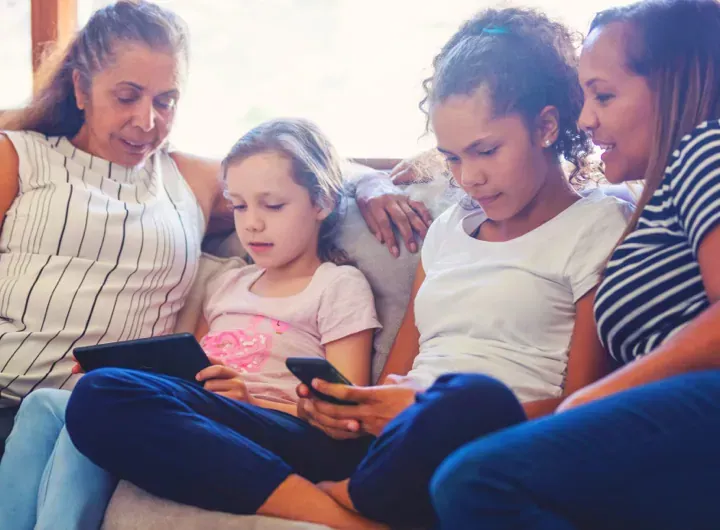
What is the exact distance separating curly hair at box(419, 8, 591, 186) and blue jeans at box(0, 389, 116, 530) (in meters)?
0.77

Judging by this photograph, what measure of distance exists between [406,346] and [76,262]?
0.64 metres

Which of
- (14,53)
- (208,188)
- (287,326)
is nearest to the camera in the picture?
(287,326)

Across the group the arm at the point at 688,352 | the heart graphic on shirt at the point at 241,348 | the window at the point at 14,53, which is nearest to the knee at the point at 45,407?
the heart graphic on shirt at the point at 241,348

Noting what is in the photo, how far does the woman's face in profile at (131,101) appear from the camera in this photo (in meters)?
1.48

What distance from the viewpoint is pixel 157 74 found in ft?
4.89

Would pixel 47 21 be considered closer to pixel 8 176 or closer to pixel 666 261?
pixel 8 176

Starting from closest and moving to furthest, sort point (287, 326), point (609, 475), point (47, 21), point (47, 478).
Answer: point (609, 475), point (47, 478), point (287, 326), point (47, 21)

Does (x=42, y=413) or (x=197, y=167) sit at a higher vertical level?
(x=197, y=167)

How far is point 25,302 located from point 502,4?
1015 mm

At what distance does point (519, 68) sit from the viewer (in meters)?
1.21

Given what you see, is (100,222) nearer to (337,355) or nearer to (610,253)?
(337,355)

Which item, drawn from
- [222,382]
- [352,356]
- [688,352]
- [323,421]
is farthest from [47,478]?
[688,352]

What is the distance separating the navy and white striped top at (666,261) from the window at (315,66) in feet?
3.80

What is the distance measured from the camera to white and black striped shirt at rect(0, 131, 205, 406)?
136 centimetres
